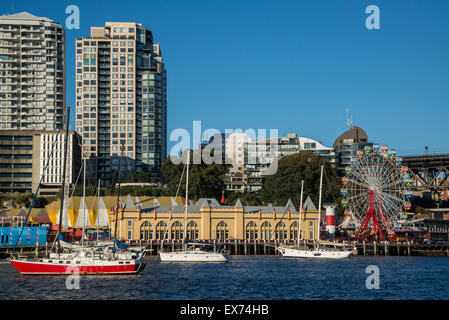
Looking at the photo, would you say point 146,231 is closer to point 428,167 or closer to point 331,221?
point 331,221

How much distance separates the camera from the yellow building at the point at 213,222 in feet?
371

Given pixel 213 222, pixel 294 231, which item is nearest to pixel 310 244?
pixel 294 231

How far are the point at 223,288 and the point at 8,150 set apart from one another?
13589 centimetres

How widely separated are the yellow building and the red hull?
41.0m

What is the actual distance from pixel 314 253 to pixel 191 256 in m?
24.0

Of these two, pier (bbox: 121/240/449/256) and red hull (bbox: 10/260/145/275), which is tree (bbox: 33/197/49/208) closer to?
pier (bbox: 121/240/449/256)

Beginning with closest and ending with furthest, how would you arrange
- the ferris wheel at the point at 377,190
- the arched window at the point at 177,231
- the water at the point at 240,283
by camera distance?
the water at the point at 240,283 → the arched window at the point at 177,231 → the ferris wheel at the point at 377,190

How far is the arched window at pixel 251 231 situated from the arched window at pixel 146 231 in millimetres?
17921

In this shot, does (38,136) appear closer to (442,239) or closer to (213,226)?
(213,226)

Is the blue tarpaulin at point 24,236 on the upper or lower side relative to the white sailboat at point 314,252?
upper

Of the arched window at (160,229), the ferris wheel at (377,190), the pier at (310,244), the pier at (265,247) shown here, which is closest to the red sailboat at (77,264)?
the pier at (265,247)

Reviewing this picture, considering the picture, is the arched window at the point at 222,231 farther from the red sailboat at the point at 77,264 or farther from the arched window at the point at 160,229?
the red sailboat at the point at 77,264

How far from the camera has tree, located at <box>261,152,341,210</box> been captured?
505ft

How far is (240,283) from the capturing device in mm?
63250
